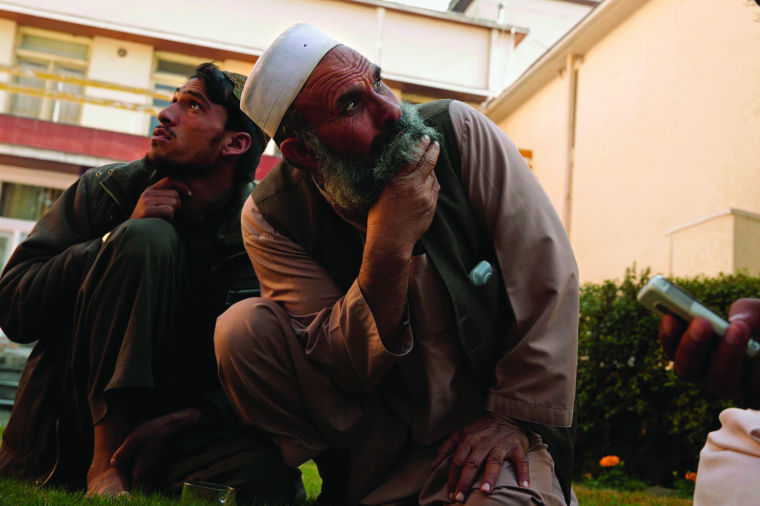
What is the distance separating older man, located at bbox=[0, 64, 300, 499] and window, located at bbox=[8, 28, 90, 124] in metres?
15.8

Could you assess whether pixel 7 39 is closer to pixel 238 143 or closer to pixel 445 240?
pixel 238 143

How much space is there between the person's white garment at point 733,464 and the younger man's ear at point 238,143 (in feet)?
8.06

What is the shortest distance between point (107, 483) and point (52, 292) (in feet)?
2.75

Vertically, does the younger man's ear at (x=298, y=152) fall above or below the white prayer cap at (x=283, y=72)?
Result: below

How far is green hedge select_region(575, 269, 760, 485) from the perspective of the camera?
5926 mm

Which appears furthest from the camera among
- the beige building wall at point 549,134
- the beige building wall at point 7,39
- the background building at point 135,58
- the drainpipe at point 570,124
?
the beige building wall at point 7,39

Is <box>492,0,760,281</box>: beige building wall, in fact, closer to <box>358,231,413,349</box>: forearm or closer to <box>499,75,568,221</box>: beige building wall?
<box>499,75,568,221</box>: beige building wall

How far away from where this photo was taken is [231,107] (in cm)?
369

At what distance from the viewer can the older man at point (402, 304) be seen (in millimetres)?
2416

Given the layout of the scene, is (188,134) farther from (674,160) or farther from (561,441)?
(674,160)

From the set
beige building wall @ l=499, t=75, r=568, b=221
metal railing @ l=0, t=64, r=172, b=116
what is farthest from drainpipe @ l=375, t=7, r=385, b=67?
metal railing @ l=0, t=64, r=172, b=116

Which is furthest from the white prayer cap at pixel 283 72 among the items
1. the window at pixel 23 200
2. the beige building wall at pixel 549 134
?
the window at pixel 23 200

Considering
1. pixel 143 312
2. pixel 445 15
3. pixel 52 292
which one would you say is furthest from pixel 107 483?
pixel 445 15

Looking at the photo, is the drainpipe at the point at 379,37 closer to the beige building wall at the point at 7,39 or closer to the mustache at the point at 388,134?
the beige building wall at the point at 7,39
